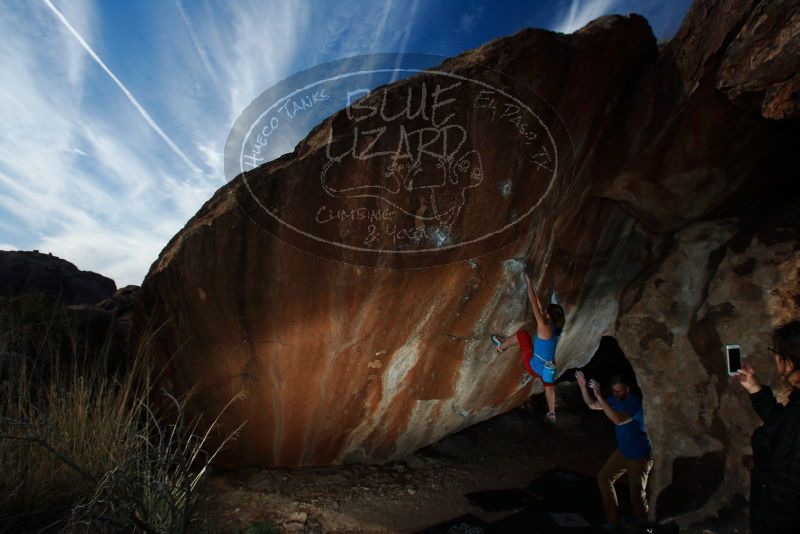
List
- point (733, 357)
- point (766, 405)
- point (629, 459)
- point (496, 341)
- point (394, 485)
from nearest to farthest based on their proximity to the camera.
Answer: point (766, 405) < point (733, 357) < point (629, 459) < point (496, 341) < point (394, 485)

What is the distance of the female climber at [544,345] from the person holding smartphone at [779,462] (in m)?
1.41

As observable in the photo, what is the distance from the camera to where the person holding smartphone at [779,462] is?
2.07 meters

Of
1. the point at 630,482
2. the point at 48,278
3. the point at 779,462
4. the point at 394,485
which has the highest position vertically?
the point at 48,278

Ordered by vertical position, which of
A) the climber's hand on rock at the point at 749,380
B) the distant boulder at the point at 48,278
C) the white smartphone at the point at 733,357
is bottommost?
the climber's hand on rock at the point at 749,380

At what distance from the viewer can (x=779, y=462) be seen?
6.95ft

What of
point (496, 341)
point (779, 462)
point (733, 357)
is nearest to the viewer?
point (779, 462)

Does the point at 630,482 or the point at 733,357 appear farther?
the point at 630,482

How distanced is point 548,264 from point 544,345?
3.14 ft

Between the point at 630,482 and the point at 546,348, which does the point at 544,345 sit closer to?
the point at 546,348

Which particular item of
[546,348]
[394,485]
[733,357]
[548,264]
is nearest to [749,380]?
[733,357]

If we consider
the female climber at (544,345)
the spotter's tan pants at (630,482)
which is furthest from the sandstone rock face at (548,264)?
the female climber at (544,345)

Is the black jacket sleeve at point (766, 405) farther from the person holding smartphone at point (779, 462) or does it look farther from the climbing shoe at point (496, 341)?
the climbing shoe at point (496, 341)

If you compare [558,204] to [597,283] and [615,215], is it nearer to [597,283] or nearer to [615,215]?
[615,215]

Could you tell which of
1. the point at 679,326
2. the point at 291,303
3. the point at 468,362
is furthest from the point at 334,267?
the point at 679,326
